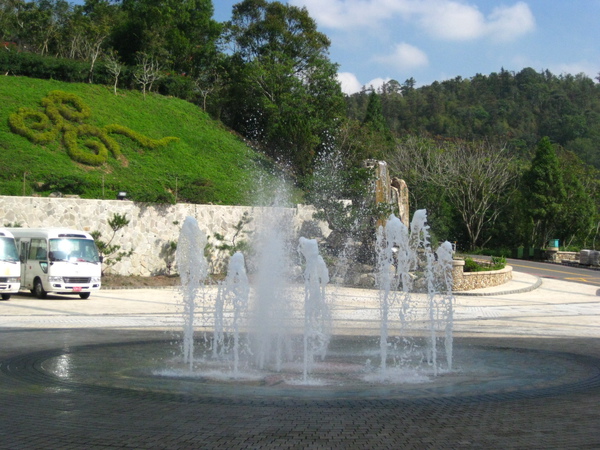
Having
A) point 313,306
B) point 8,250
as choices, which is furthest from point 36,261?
point 313,306

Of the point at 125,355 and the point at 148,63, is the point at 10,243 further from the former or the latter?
the point at 148,63

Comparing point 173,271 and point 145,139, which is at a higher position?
point 145,139

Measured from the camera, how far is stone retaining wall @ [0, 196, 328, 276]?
→ 25.6 metres

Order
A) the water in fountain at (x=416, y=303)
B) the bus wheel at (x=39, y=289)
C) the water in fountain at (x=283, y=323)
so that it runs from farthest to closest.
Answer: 1. the bus wheel at (x=39, y=289)
2. the water in fountain at (x=416, y=303)
3. the water in fountain at (x=283, y=323)

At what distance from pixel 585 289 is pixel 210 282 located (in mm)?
14931

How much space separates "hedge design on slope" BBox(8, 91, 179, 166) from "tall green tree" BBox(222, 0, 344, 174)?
9616mm

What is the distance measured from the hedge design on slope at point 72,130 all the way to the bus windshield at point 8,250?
18644mm

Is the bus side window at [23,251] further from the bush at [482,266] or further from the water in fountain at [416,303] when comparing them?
the bush at [482,266]

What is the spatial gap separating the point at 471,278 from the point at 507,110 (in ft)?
250

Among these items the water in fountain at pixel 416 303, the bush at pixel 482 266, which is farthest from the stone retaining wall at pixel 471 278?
the water in fountain at pixel 416 303

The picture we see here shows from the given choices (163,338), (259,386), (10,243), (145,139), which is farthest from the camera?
(145,139)

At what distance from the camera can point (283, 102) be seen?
5475 centimetres

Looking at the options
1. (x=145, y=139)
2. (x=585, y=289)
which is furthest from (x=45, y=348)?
(x=145, y=139)

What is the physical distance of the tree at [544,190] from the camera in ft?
150
